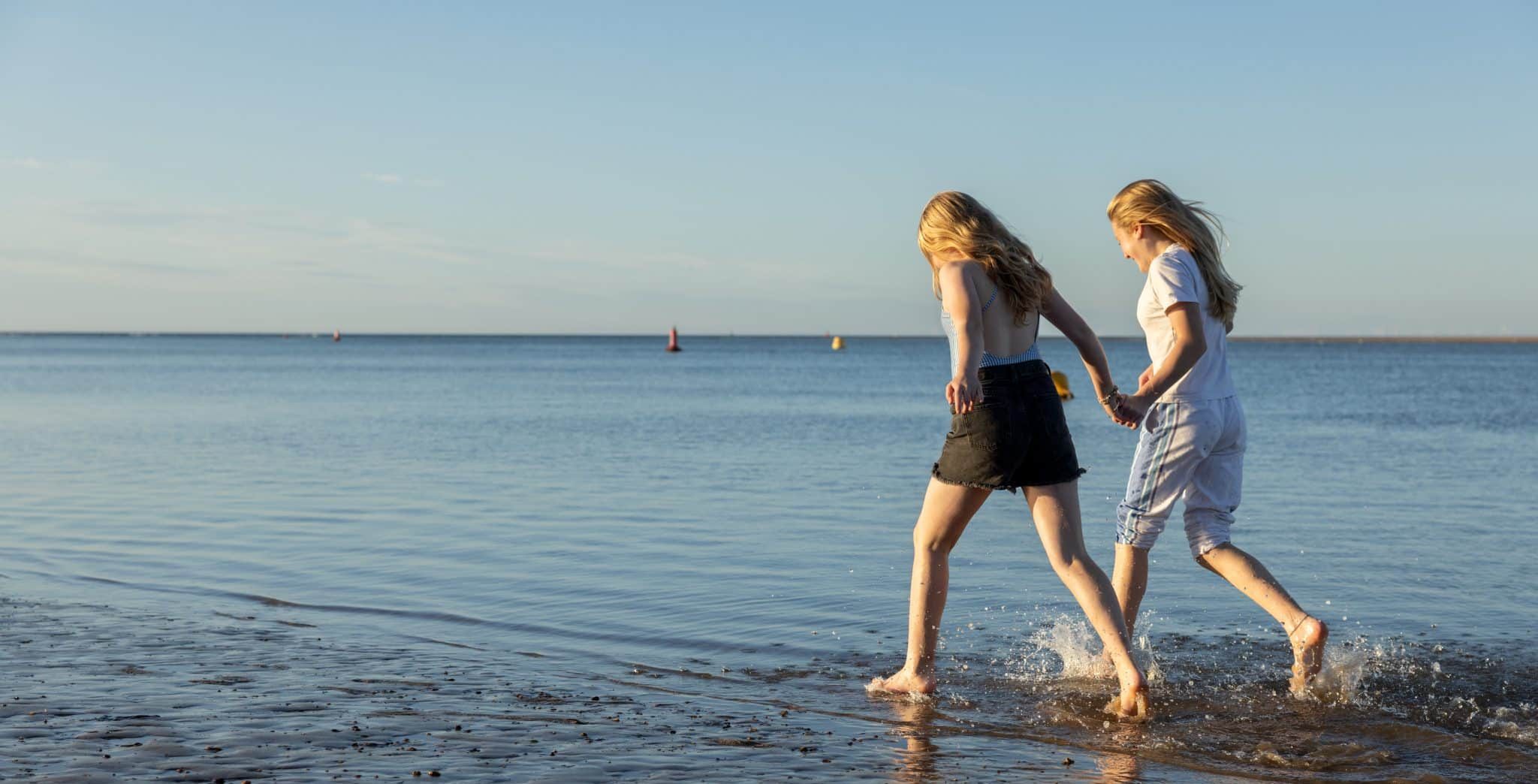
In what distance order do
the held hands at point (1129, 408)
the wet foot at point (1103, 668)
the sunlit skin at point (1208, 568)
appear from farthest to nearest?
the wet foot at point (1103, 668) < the sunlit skin at point (1208, 568) < the held hands at point (1129, 408)

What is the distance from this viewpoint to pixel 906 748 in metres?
4.48

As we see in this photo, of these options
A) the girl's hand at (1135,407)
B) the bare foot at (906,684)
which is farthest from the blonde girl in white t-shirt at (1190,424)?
the bare foot at (906,684)

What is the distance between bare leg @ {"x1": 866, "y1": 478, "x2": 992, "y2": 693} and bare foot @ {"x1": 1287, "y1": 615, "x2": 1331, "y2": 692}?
131 centimetres

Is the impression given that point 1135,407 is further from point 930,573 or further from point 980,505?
point 930,573

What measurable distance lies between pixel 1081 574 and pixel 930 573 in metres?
0.59

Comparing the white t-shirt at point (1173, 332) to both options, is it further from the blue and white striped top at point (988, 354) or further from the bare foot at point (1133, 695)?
the bare foot at point (1133, 695)

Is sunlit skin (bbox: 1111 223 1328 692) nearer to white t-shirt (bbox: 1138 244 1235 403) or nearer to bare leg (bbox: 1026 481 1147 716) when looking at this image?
white t-shirt (bbox: 1138 244 1235 403)

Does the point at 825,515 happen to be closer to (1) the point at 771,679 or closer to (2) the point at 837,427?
(1) the point at 771,679

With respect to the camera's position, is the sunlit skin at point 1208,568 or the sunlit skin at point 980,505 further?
the sunlit skin at point 1208,568

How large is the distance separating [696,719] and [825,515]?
693 centimetres

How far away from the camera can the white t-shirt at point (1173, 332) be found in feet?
15.7

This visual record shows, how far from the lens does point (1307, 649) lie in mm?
5133

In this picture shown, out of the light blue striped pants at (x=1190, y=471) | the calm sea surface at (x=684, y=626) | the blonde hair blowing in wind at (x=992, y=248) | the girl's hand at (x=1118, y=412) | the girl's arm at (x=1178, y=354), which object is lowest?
the calm sea surface at (x=684, y=626)

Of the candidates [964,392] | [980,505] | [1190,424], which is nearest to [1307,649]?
[1190,424]
